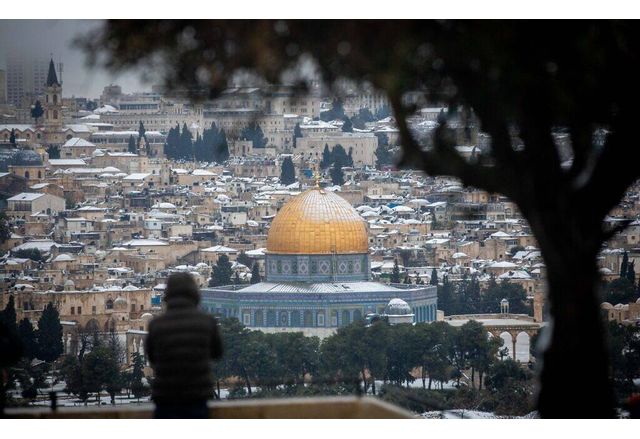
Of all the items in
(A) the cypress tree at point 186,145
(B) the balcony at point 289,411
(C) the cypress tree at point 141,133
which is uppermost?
(C) the cypress tree at point 141,133

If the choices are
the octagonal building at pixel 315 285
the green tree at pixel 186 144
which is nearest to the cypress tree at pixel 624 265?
the octagonal building at pixel 315 285

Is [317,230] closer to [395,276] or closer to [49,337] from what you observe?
[395,276]

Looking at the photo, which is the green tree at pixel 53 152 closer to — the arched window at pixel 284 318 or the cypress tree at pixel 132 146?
the cypress tree at pixel 132 146

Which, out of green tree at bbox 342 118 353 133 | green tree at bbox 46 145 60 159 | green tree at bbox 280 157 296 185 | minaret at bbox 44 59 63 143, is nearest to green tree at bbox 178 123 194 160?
minaret at bbox 44 59 63 143

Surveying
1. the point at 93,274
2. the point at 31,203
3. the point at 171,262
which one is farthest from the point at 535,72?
the point at 31,203

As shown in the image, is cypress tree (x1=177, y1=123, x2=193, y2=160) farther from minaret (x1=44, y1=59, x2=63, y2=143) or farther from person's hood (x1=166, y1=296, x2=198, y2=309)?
person's hood (x1=166, y1=296, x2=198, y2=309)
